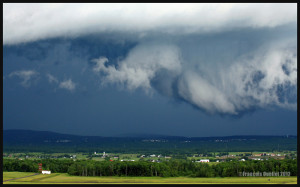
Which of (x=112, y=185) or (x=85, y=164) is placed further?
(x=85, y=164)

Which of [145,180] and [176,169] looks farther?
[176,169]

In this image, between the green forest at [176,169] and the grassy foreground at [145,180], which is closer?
the grassy foreground at [145,180]

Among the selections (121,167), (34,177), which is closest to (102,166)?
(121,167)

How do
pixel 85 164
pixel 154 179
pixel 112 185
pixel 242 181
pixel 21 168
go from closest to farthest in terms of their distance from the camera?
pixel 112 185 → pixel 242 181 → pixel 154 179 → pixel 85 164 → pixel 21 168

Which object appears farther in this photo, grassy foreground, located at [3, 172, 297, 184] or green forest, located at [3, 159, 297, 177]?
green forest, located at [3, 159, 297, 177]

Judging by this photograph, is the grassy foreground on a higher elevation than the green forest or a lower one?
lower

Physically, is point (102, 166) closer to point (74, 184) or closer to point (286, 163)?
point (74, 184)

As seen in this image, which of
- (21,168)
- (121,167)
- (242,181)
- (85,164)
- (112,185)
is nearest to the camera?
(112,185)

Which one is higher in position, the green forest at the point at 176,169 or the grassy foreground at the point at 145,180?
the green forest at the point at 176,169

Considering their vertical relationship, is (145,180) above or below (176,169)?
below

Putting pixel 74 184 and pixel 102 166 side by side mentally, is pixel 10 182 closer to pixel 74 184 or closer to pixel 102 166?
pixel 74 184
